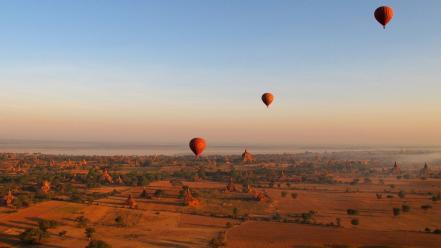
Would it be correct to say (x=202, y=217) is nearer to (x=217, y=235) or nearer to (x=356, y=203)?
(x=217, y=235)

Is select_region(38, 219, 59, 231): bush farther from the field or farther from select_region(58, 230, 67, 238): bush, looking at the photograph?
select_region(58, 230, 67, 238): bush

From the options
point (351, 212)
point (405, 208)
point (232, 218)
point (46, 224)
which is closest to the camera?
point (46, 224)

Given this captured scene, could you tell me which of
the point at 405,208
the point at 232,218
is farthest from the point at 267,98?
the point at 405,208

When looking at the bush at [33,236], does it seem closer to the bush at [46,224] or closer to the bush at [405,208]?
the bush at [46,224]

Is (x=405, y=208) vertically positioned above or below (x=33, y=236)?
above

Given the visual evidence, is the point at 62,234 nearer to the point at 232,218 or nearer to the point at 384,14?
the point at 232,218

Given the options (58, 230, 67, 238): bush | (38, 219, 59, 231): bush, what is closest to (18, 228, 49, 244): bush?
(58, 230, 67, 238): bush

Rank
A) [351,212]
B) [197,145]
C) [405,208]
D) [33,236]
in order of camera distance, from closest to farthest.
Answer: [33,236] < [197,145] < [351,212] < [405,208]

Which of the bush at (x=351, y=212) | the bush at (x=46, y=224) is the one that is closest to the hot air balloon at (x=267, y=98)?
the bush at (x=351, y=212)
